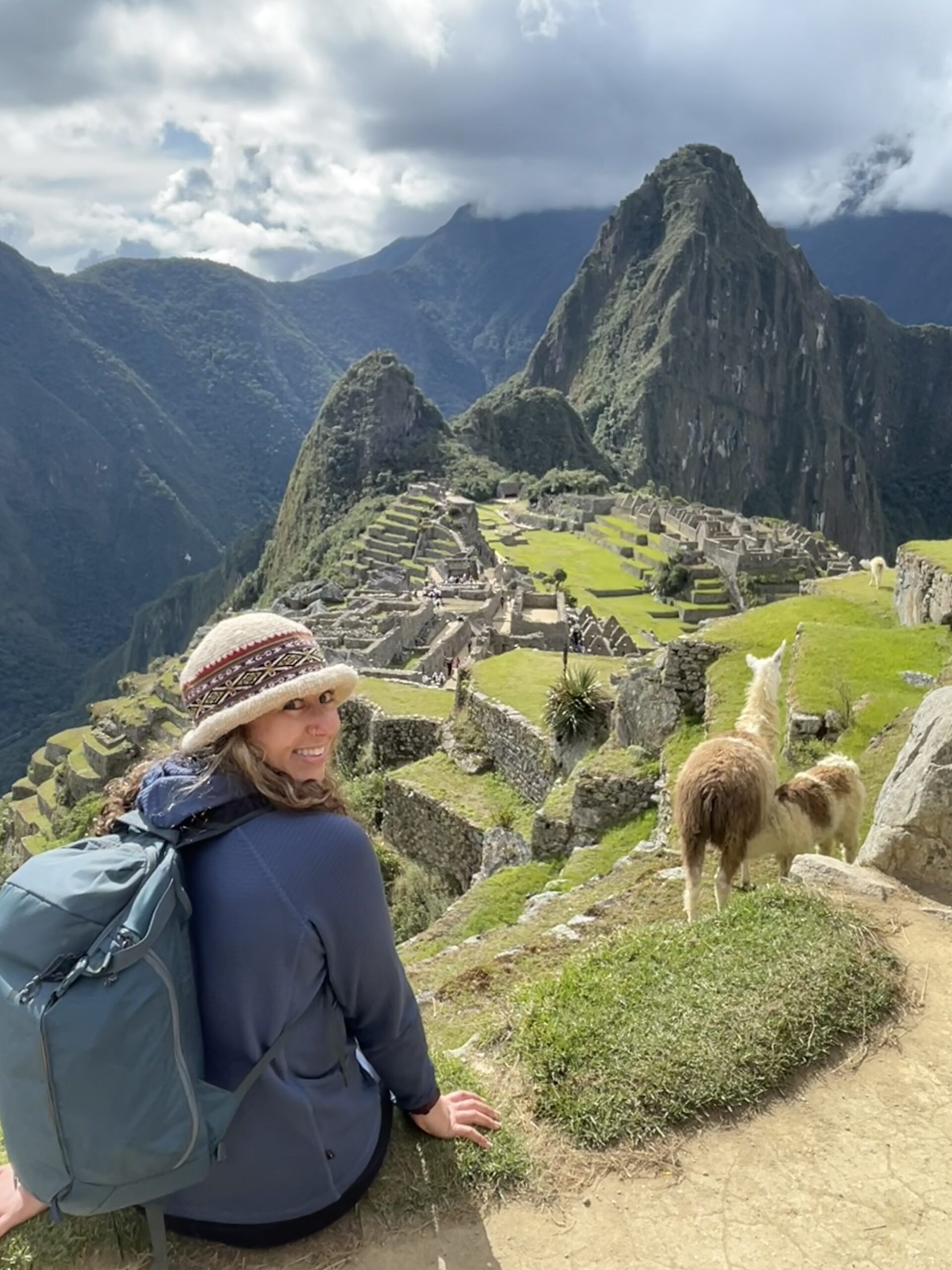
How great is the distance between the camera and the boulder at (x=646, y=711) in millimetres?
9906

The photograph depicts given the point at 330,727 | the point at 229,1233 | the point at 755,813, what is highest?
the point at 330,727

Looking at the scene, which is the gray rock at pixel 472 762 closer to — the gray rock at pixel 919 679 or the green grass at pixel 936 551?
the gray rock at pixel 919 679

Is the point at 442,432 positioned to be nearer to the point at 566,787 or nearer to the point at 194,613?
the point at 194,613

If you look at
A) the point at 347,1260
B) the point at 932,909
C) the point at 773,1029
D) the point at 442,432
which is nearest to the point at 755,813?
the point at 932,909

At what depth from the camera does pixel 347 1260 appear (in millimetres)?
2727

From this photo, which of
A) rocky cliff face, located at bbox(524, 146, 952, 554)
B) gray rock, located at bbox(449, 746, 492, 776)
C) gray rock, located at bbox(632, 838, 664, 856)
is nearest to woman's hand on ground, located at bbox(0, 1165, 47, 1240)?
gray rock, located at bbox(632, 838, 664, 856)

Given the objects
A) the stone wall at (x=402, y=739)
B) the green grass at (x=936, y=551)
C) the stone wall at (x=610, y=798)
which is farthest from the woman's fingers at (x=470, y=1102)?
the stone wall at (x=402, y=739)

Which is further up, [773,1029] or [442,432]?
[442,432]

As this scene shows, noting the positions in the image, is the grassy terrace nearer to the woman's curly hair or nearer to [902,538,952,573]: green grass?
[902,538,952,573]: green grass

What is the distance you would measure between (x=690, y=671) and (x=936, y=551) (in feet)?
18.5

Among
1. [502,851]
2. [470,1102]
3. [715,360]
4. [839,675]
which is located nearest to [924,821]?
[470,1102]

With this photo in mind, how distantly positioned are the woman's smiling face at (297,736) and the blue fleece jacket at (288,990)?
14 cm

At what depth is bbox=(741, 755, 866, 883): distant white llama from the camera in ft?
17.6

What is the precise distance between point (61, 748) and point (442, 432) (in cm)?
7931
